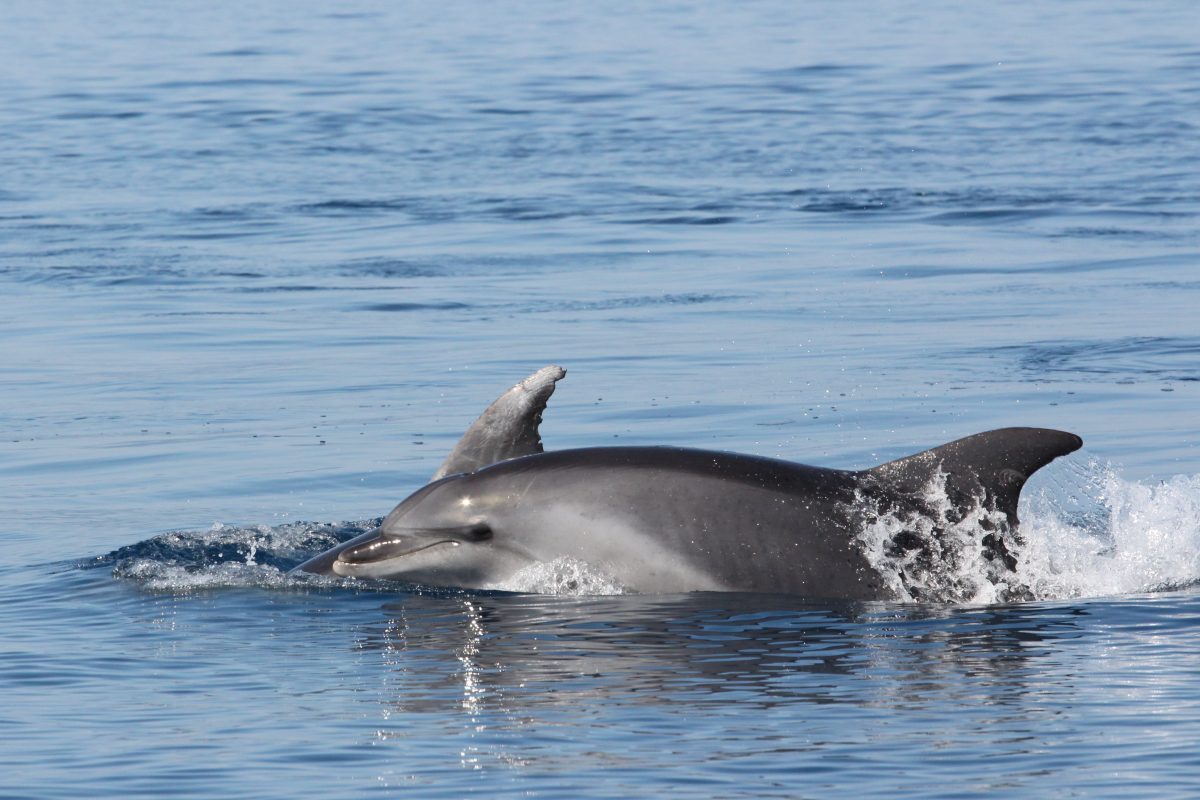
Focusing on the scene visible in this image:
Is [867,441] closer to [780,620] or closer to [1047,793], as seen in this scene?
[780,620]

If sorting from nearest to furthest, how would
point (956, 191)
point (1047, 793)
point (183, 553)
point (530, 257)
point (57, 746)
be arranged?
point (1047, 793), point (57, 746), point (183, 553), point (530, 257), point (956, 191)

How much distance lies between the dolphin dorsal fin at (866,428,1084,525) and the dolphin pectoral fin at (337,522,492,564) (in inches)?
97.1

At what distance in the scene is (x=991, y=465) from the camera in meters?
11.8

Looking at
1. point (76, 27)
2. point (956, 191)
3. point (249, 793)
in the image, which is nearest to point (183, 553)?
point (249, 793)

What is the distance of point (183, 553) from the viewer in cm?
1416

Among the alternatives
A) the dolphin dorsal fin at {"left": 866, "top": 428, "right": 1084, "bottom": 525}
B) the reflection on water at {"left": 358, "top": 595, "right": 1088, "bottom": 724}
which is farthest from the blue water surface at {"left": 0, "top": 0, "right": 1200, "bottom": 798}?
the dolphin dorsal fin at {"left": 866, "top": 428, "right": 1084, "bottom": 525}

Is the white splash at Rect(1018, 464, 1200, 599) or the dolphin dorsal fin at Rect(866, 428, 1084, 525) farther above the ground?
the dolphin dorsal fin at Rect(866, 428, 1084, 525)

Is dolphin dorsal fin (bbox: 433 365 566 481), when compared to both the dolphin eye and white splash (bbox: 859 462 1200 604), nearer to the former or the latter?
the dolphin eye

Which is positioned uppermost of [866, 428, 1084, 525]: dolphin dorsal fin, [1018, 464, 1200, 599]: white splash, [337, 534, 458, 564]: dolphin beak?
[866, 428, 1084, 525]: dolphin dorsal fin

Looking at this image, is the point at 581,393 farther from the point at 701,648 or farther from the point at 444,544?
the point at 701,648

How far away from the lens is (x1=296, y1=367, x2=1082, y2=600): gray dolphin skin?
1185cm

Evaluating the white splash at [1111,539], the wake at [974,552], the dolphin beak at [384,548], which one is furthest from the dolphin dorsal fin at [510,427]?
Answer: the white splash at [1111,539]

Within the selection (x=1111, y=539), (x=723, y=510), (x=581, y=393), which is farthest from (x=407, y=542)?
(x=581, y=393)

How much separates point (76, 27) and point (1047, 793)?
241 feet
